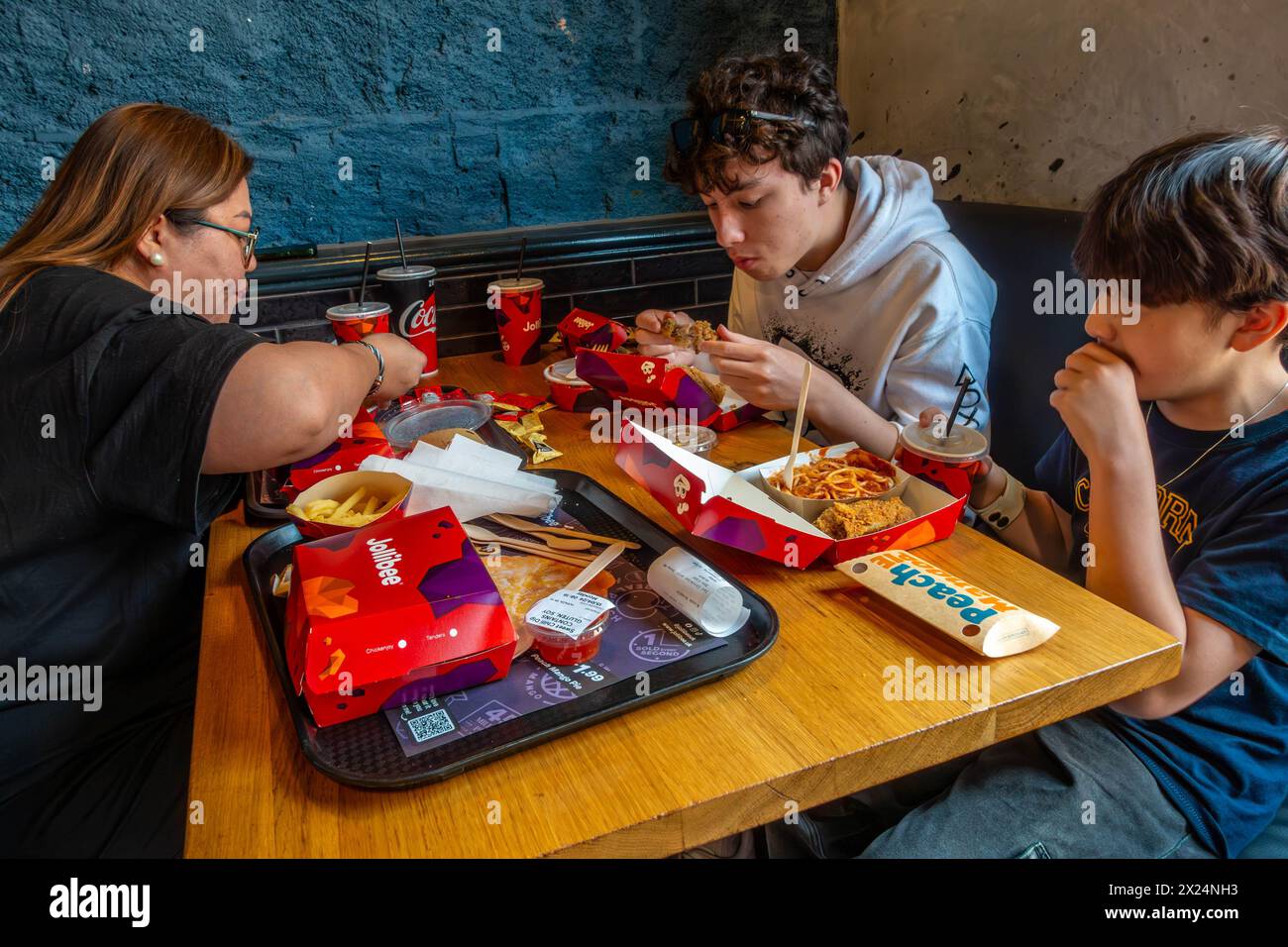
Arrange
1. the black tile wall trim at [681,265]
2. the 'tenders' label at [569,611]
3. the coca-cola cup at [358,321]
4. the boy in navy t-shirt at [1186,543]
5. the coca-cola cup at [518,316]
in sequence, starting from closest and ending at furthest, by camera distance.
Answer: the 'tenders' label at [569,611]
the boy in navy t-shirt at [1186,543]
the coca-cola cup at [358,321]
the coca-cola cup at [518,316]
the black tile wall trim at [681,265]

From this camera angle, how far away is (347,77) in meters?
2.40

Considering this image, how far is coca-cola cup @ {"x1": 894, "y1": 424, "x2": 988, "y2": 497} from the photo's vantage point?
3.96ft

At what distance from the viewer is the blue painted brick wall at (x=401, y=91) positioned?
2.21 meters

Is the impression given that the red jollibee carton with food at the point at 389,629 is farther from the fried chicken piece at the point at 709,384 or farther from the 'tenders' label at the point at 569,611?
the fried chicken piece at the point at 709,384

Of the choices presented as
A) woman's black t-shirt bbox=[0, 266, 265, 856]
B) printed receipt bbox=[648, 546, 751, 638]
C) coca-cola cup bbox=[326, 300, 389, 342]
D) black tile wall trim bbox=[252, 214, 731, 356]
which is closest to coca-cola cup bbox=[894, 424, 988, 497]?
printed receipt bbox=[648, 546, 751, 638]

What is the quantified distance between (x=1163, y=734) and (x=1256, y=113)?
119cm

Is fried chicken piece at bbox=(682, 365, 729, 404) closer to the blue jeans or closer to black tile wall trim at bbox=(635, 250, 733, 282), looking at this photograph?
the blue jeans

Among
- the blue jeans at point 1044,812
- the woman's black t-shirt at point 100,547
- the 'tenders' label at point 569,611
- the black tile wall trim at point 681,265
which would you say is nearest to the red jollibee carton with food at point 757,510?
the 'tenders' label at point 569,611

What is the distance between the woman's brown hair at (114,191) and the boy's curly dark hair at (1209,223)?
4.56 ft

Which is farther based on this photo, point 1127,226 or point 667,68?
point 667,68
